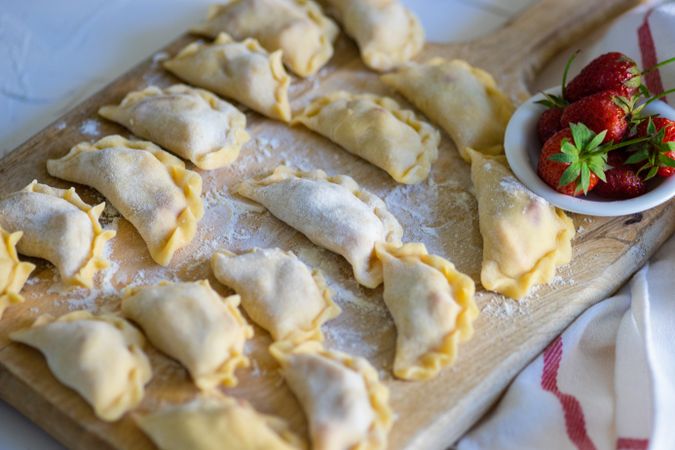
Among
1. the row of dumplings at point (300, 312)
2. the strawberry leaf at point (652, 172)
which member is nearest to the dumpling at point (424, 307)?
the row of dumplings at point (300, 312)

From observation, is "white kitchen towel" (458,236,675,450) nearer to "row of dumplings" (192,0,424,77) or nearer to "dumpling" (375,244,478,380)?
"dumpling" (375,244,478,380)

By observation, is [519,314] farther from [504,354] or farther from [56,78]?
[56,78]

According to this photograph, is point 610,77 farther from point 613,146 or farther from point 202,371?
point 202,371

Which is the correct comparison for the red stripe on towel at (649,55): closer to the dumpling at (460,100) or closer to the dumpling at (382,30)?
the dumpling at (460,100)

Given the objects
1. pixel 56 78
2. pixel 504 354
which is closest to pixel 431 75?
pixel 504 354

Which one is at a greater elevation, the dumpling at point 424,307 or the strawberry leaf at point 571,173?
the strawberry leaf at point 571,173

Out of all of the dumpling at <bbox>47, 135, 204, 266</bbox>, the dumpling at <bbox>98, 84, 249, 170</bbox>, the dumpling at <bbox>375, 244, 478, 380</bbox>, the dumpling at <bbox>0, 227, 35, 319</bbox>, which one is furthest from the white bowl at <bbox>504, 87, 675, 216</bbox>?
the dumpling at <bbox>0, 227, 35, 319</bbox>
